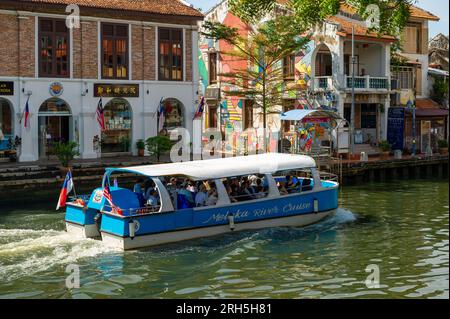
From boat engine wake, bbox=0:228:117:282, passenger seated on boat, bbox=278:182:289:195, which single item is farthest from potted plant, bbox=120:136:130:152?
boat engine wake, bbox=0:228:117:282

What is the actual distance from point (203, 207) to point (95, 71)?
56.9 feet

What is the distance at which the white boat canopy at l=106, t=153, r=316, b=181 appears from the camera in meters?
19.0

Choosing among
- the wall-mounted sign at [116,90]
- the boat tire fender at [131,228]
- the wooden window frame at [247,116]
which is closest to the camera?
the boat tire fender at [131,228]

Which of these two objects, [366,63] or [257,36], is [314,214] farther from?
[366,63]

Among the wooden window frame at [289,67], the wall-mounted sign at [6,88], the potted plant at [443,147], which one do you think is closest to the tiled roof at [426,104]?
the potted plant at [443,147]

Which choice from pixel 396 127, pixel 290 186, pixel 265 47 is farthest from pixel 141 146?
pixel 290 186

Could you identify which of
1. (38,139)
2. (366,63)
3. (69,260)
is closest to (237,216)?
(69,260)

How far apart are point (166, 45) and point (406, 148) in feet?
49.1

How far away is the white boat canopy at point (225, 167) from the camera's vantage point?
19.0m

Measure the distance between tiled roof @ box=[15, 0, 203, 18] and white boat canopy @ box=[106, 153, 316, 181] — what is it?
15.8 m

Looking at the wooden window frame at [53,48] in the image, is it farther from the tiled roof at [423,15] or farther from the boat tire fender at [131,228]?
the tiled roof at [423,15]

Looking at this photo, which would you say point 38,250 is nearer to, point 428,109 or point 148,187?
point 148,187

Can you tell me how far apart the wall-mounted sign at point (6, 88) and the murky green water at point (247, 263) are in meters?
11.0

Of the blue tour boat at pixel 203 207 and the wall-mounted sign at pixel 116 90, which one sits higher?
the wall-mounted sign at pixel 116 90
